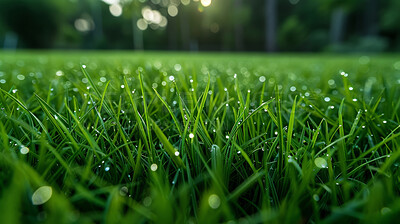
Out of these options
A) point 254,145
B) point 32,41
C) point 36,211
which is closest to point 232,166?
point 254,145

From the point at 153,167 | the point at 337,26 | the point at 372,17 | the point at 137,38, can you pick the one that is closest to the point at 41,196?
the point at 153,167

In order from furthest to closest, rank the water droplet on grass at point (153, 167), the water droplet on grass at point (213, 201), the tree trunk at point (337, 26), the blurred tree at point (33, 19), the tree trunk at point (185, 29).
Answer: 1. the tree trunk at point (185, 29)
2. the tree trunk at point (337, 26)
3. the blurred tree at point (33, 19)
4. the water droplet on grass at point (153, 167)
5. the water droplet on grass at point (213, 201)

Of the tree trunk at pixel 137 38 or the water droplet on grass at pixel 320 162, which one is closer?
the water droplet on grass at pixel 320 162

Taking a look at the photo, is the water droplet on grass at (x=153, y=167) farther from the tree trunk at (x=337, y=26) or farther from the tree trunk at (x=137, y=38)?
the tree trunk at (x=137, y=38)

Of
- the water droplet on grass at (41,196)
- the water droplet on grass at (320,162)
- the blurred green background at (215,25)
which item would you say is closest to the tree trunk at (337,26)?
the blurred green background at (215,25)

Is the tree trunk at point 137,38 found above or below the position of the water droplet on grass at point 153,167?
above

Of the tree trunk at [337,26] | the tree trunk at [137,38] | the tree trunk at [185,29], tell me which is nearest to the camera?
the tree trunk at [337,26]

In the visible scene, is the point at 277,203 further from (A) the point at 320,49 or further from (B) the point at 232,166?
(A) the point at 320,49

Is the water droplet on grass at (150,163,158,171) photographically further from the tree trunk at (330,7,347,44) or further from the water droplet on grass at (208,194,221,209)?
the tree trunk at (330,7,347,44)

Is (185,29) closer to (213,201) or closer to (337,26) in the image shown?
(337,26)
